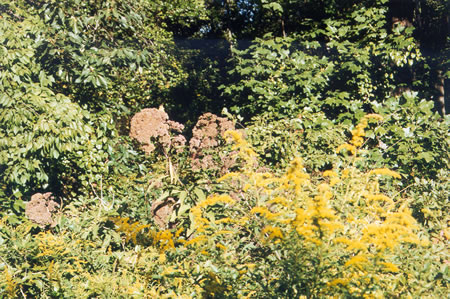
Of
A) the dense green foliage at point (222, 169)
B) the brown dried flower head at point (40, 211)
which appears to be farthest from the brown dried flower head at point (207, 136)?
the brown dried flower head at point (40, 211)

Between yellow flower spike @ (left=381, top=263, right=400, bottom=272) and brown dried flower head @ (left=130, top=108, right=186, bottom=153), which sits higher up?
brown dried flower head @ (left=130, top=108, right=186, bottom=153)

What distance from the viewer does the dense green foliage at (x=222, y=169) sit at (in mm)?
2326

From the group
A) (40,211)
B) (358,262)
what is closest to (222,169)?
(40,211)

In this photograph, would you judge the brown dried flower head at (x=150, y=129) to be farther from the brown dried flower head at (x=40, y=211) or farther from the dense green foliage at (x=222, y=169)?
the brown dried flower head at (x=40, y=211)

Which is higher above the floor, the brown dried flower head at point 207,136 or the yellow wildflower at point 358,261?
the brown dried flower head at point 207,136

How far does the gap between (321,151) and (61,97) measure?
2.80 meters

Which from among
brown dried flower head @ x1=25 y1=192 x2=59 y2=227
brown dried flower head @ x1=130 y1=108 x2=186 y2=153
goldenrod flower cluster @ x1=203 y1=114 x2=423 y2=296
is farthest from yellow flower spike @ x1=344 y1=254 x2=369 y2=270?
brown dried flower head @ x1=25 y1=192 x2=59 y2=227

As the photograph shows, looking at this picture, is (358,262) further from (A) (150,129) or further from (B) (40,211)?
(B) (40,211)

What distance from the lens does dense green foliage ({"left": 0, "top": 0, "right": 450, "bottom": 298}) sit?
91.6 inches

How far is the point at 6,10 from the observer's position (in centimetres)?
498

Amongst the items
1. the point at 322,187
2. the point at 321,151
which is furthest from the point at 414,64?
the point at 322,187

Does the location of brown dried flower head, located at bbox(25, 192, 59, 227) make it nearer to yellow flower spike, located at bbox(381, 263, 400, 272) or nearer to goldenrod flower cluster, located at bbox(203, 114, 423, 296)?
goldenrod flower cluster, located at bbox(203, 114, 423, 296)

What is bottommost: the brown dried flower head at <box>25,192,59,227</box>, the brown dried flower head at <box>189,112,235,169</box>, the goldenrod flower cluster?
the brown dried flower head at <box>25,192,59,227</box>

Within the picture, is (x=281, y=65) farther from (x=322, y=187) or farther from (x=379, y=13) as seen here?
(x=322, y=187)
